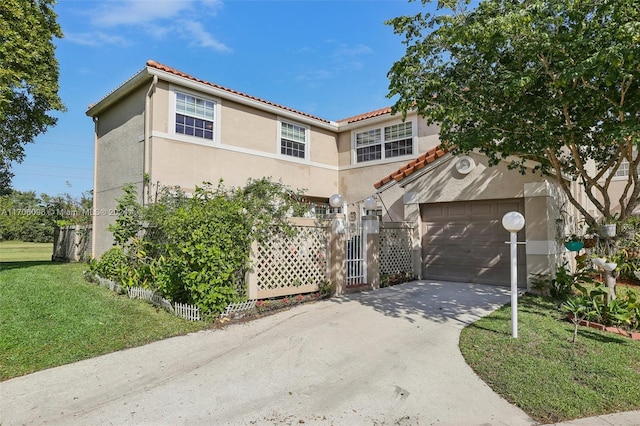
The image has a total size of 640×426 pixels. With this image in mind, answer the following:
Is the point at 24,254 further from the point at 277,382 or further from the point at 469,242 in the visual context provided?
the point at 469,242

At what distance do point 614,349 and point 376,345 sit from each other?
352 cm

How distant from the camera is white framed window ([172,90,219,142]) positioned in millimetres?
11977

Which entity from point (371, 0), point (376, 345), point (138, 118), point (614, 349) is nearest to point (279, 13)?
point (371, 0)

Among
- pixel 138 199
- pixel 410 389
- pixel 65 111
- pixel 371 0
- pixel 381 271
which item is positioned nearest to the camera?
pixel 410 389

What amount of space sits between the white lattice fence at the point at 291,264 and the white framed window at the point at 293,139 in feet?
23.2

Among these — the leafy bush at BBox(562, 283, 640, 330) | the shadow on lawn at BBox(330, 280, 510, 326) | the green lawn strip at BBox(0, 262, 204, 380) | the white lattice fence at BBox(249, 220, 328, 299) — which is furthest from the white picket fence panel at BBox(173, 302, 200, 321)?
the leafy bush at BBox(562, 283, 640, 330)

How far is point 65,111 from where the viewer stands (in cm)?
1247

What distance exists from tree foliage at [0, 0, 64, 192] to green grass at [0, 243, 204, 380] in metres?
5.22

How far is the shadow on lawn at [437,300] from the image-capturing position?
727 centimetres

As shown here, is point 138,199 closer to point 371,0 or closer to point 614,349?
point 371,0

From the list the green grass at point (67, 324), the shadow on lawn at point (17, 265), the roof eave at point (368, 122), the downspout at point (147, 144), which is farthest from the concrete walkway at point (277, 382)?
the shadow on lawn at point (17, 265)

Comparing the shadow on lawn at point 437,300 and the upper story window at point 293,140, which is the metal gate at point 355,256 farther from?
the upper story window at point 293,140

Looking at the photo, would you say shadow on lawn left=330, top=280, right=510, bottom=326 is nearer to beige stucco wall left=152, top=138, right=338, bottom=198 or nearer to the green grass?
the green grass

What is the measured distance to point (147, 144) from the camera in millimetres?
11484
